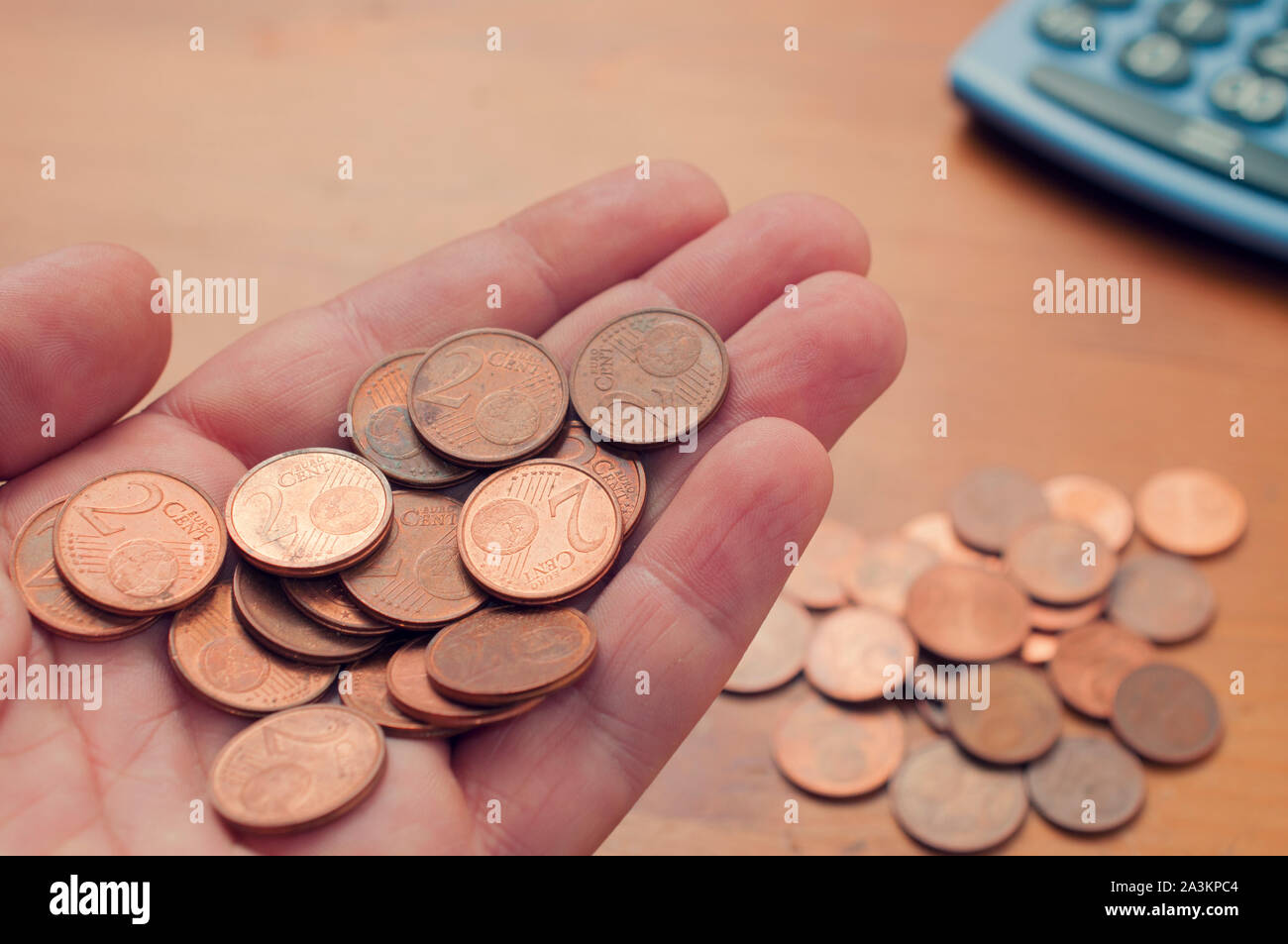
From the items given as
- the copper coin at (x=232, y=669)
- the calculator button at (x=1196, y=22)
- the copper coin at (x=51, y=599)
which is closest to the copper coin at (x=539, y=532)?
the copper coin at (x=232, y=669)

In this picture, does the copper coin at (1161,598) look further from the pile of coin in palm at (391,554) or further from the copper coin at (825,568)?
the pile of coin in palm at (391,554)

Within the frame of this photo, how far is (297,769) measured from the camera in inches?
54.5

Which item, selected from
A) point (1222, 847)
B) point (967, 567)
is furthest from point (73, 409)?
point (1222, 847)

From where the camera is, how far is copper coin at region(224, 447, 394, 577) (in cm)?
156

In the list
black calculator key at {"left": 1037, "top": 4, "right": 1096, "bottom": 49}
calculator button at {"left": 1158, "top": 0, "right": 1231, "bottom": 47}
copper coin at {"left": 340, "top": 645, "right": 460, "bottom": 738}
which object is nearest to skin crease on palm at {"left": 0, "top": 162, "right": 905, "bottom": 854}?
copper coin at {"left": 340, "top": 645, "right": 460, "bottom": 738}

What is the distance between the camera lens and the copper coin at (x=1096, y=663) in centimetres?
192

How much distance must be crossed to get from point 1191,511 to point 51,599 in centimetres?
197

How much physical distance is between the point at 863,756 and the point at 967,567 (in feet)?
1.36

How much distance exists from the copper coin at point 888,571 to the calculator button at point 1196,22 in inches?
51.8

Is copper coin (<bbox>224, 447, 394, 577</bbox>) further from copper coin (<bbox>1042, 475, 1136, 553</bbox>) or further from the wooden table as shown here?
copper coin (<bbox>1042, 475, 1136, 553</bbox>)

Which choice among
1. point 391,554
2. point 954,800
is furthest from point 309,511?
point 954,800

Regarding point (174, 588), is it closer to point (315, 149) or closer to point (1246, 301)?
point (315, 149)

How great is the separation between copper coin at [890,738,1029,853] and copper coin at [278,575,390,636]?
3.04 feet

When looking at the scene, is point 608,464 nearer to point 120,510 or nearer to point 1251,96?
point 120,510
